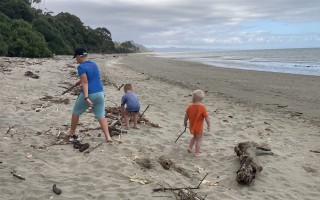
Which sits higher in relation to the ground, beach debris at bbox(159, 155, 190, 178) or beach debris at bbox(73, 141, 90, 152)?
beach debris at bbox(73, 141, 90, 152)

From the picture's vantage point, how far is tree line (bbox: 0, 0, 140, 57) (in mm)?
32059

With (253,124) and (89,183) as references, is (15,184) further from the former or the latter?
(253,124)

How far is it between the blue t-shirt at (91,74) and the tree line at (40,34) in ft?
84.1

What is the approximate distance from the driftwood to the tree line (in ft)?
89.1

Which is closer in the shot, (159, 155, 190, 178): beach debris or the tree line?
(159, 155, 190, 178): beach debris

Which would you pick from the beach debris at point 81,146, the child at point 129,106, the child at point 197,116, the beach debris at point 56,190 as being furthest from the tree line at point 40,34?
the beach debris at point 56,190

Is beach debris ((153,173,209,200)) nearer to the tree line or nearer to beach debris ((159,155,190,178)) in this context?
beach debris ((159,155,190,178))

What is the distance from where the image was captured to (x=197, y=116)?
21.0 feet

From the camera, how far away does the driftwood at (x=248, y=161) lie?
17.2 ft

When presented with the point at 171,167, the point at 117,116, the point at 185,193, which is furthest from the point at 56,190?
the point at 117,116

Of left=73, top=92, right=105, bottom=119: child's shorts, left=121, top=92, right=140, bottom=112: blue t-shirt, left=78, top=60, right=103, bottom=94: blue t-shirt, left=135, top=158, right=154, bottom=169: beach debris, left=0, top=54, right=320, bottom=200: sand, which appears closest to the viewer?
left=0, top=54, right=320, bottom=200: sand

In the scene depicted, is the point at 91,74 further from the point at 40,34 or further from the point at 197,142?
the point at 40,34

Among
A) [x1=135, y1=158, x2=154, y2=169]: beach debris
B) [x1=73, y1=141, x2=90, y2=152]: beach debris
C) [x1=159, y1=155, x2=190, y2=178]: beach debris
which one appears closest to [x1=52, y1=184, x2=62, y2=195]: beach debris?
[x1=135, y1=158, x2=154, y2=169]: beach debris

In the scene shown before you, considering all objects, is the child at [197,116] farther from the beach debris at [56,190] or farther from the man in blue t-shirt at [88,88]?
the beach debris at [56,190]
